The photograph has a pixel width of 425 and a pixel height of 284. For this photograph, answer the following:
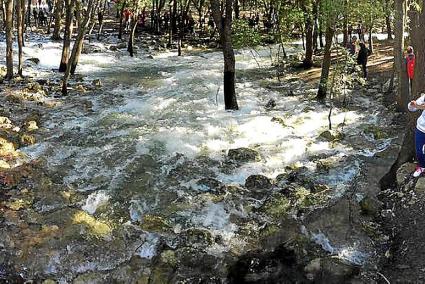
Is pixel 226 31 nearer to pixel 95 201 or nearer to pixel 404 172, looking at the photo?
pixel 95 201

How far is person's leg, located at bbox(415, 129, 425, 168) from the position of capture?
8.11 m

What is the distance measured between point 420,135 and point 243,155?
15.4ft

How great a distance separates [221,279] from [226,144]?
5984 mm

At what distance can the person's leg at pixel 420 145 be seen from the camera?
8115 mm

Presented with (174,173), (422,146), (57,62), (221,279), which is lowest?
(221,279)

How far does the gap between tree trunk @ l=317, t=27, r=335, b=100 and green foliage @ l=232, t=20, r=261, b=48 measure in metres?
2.31

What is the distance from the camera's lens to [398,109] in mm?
15078

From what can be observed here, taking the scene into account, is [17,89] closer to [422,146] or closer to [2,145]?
[2,145]

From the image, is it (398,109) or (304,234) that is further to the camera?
(398,109)

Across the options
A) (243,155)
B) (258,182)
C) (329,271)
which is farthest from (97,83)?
(329,271)

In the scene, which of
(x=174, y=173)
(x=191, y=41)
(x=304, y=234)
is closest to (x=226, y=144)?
(x=174, y=173)

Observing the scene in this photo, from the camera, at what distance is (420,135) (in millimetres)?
8125

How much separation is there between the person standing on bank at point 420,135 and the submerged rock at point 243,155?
14.1 ft

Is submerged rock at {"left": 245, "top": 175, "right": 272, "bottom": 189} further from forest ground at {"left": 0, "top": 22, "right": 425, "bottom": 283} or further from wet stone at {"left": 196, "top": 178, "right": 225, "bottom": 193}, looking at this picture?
forest ground at {"left": 0, "top": 22, "right": 425, "bottom": 283}
